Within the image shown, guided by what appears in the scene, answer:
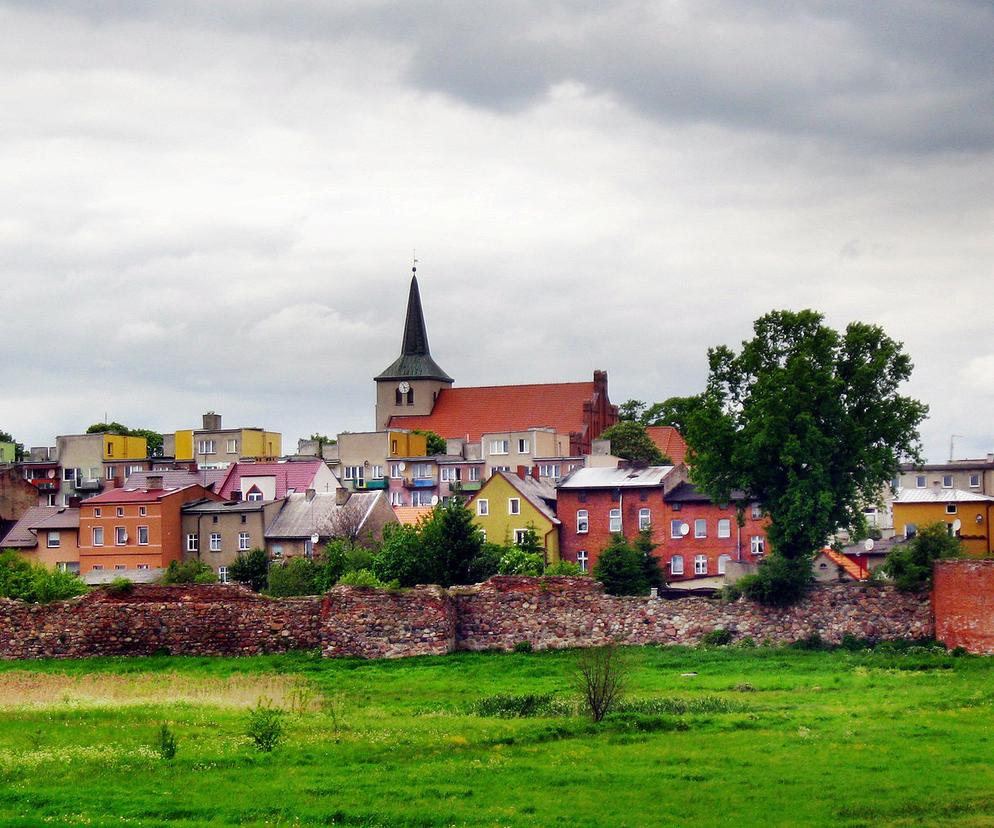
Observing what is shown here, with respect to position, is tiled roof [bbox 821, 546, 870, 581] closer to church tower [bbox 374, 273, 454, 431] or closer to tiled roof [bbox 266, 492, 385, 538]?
tiled roof [bbox 266, 492, 385, 538]

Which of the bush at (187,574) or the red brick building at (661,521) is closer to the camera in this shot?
the bush at (187,574)

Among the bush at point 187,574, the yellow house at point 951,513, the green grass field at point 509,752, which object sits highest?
the yellow house at point 951,513

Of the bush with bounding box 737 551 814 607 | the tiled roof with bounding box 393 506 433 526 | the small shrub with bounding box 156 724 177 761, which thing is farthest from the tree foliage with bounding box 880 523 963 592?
the tiled roof with bounding box 393 506 433 526

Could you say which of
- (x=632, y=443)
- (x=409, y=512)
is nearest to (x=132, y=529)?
(x=409, y=512)

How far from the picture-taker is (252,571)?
7412cm

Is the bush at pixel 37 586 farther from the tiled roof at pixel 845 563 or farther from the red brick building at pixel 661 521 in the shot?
the tiled roof at pixel 845 563

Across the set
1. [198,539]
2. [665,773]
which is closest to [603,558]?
[198,539]

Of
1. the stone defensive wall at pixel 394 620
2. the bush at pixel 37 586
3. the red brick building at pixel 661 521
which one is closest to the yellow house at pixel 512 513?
the red brick building at pixel 661 521

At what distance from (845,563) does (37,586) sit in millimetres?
33059

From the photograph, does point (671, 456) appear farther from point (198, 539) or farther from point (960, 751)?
point (960, 751)

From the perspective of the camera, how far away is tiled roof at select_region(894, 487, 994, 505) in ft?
256

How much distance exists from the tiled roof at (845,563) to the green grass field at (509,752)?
77.5 feet

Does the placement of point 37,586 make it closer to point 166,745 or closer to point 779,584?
point 779,584

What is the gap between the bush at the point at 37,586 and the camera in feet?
174
